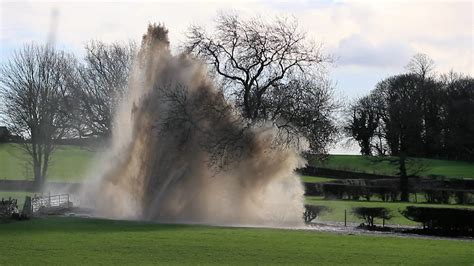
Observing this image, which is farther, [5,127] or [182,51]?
[5,127]

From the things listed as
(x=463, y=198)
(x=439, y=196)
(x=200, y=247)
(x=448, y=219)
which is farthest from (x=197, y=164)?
(x=463, y=198)

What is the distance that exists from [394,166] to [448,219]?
61663 mm

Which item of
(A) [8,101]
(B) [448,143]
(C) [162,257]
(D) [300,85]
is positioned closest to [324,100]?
(D) [300,85]

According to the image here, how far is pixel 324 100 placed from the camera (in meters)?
46.1

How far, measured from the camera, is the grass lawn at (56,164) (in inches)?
3177

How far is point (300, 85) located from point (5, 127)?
41470 mm

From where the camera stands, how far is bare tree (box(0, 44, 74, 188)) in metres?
69.5

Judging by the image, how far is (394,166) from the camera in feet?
324

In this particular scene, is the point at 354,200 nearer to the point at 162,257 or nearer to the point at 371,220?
the point at 371,220

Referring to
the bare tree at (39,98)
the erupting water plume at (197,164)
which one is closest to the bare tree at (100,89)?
the bare tree at (39,98)

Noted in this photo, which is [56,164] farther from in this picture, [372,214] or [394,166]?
[372,214]

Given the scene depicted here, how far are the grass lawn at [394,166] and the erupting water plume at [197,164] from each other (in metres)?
46.9

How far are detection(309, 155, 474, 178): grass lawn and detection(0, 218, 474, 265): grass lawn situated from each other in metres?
59.2

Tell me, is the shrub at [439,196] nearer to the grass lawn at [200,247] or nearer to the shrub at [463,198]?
the shrub at [463,198]
